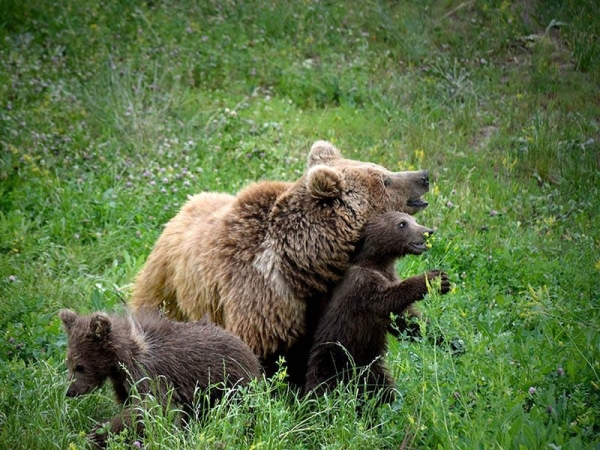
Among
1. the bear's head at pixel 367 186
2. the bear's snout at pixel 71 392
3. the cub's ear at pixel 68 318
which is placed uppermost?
the bear's head at pixel 367 186

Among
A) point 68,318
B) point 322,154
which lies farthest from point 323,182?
point 68,318

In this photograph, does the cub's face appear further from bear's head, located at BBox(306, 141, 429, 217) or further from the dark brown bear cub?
bear's head, located at BBox(306, 141, 429, 217)

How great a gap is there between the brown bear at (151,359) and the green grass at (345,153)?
0.65ft

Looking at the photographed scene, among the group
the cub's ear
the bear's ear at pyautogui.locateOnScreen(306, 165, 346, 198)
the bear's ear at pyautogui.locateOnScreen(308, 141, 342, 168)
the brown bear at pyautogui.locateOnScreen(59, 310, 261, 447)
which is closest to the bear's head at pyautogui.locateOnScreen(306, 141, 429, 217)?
the bear's ear at pyautogui.locateOnScreen(306, 165, 346, 198)

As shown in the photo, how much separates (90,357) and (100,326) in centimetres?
20

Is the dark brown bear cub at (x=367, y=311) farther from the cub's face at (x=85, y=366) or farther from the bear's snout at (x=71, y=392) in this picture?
the bear's snout at (x=71, y=392)

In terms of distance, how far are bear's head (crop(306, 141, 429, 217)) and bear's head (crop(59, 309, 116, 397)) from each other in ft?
5.59

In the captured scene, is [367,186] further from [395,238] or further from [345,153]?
[345,153]

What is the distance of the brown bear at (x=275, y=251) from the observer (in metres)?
5.80

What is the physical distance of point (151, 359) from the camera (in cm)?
527

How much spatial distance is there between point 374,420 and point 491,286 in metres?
2.16

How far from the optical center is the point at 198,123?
10.2 meters

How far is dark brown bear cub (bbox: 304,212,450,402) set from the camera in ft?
18.4

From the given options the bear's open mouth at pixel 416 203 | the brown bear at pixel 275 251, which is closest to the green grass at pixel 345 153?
the brown bear at pixel 275 251
